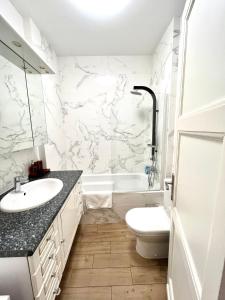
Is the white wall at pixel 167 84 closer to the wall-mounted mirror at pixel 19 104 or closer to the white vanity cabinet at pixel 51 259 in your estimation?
the white vanity cabinet at pixel 51 259

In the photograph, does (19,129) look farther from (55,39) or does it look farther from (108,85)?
(108,85)

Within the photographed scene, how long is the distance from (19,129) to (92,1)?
1.36 meters

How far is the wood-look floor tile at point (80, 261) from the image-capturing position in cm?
156

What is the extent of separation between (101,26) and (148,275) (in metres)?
2.64

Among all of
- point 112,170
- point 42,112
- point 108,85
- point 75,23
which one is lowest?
point 112,170

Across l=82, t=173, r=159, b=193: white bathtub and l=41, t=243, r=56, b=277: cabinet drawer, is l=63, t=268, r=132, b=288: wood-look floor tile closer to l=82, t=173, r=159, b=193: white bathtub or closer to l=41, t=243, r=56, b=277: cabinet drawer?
l=41, t=243, r=56, b=277: cabinet drawer

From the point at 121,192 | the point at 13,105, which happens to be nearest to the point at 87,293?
the point at 121,192

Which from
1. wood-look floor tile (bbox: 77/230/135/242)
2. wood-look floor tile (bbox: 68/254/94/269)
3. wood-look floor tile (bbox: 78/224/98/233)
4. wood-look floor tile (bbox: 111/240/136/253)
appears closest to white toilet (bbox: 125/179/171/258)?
wood-look floor tile (bbox: 111/240/136/253)

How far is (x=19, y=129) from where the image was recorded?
4.96 ft

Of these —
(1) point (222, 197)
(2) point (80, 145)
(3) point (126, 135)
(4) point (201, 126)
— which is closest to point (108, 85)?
(3) point (126, 135)

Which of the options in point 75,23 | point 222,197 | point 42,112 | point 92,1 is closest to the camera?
point 222,197

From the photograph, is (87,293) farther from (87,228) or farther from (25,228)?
(25,228)

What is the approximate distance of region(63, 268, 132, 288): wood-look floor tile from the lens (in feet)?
4.58

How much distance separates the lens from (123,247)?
178 centimetres
